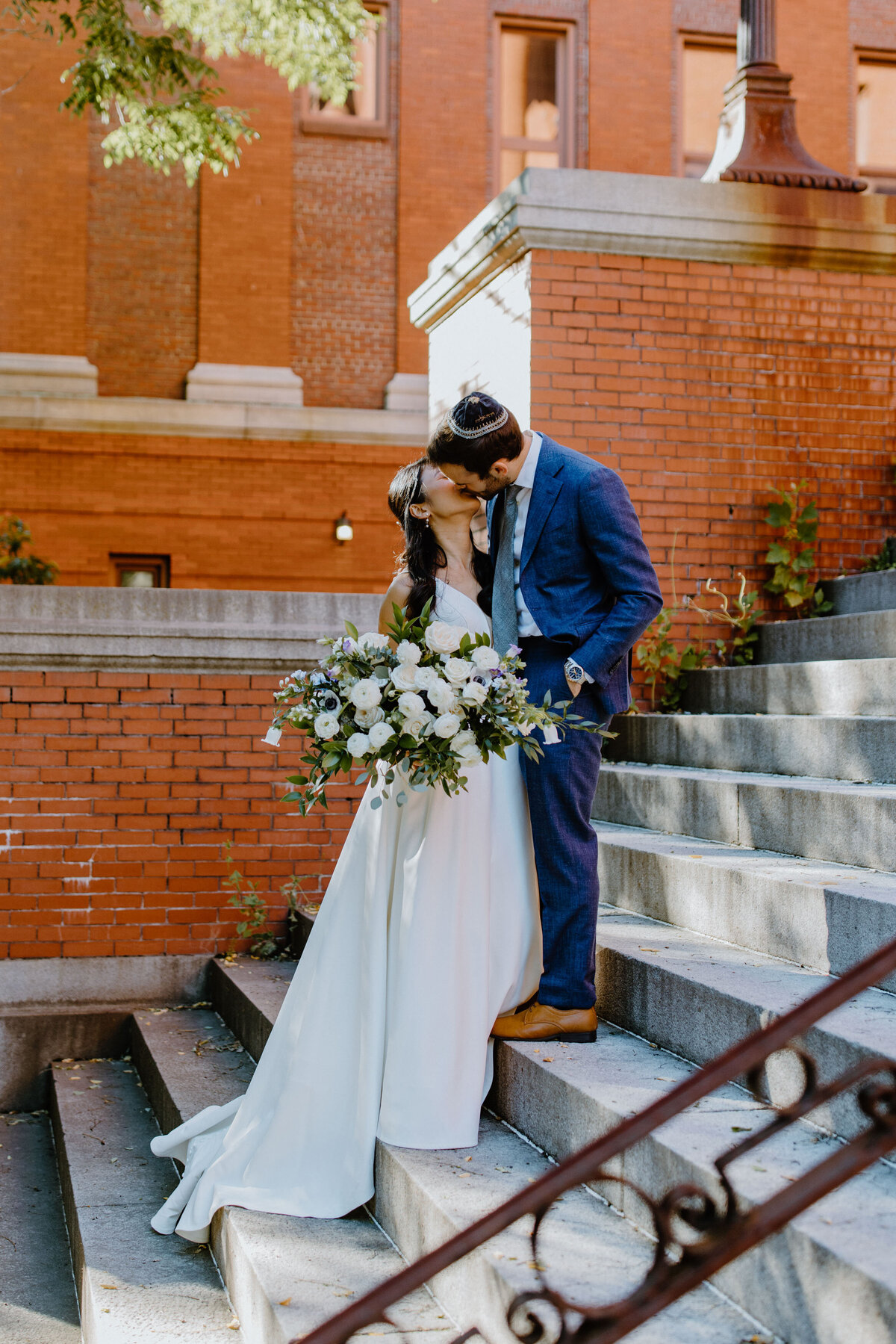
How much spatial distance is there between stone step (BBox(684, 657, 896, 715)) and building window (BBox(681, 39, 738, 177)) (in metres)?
9.65

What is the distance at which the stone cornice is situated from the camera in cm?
1242

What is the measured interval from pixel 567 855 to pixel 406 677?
0.71 m

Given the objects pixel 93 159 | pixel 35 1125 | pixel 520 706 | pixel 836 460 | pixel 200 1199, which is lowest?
pixel 35 1125

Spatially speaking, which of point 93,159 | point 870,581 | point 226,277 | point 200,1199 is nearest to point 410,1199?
point 200,1199

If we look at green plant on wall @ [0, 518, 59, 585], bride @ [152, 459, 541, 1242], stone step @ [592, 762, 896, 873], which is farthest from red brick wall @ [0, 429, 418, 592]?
bride @ [152, 459, 541, 1242]

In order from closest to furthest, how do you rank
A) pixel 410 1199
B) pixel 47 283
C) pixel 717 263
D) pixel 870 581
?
pixel 410 1199, pixel 870 581, pixel 717 263, pixel 47 283

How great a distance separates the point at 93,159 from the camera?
12789 mm

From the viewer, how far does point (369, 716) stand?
10.8 feet

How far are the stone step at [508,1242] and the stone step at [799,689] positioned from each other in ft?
8.14

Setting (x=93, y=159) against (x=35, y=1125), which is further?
(x=93, y=159)

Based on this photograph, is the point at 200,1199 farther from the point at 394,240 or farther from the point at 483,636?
the point at 394,240

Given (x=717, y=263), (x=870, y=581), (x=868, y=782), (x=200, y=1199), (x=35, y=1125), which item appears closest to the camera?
(x=200, y=1199)

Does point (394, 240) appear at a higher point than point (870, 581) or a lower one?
higher

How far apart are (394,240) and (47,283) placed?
363cm
